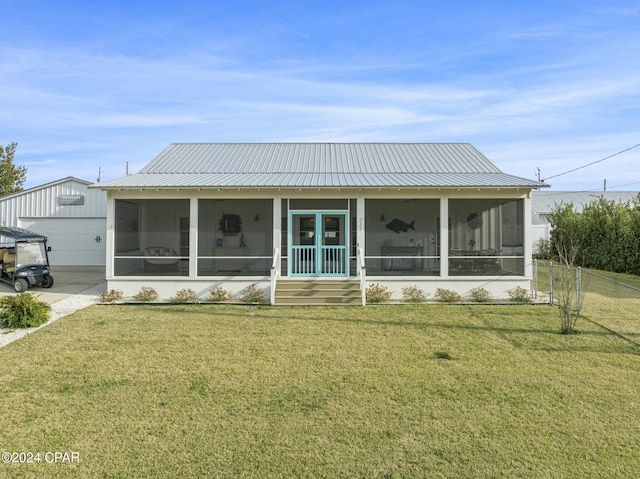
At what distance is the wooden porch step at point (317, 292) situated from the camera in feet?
39.4

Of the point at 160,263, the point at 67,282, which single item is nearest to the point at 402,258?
the point at 160,263

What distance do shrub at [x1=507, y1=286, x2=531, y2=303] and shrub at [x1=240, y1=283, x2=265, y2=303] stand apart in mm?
7404

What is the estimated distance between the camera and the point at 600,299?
41.5ft

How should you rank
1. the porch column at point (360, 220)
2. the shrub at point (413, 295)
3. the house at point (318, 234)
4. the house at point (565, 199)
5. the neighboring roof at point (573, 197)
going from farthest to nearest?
the neighboring roof at point (573, 197)
the house at point (565, 199)
the porch column at point (360, 220)
the house at point (318, 234)
the shrub at point (413, 295)

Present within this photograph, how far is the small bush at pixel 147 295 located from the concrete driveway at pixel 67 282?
234cm

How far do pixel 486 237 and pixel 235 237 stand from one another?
7.91m

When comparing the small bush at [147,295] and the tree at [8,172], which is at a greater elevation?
the tree at [8,172]

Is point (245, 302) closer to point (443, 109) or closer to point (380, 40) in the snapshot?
point (380, 40)

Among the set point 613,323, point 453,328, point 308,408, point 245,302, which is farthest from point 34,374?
point 613,323

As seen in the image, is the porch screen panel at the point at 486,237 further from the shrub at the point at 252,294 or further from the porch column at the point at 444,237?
the shrub at the point at 252,294

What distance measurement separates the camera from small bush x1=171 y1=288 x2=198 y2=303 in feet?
40.7

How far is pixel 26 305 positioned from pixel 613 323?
13414 mm

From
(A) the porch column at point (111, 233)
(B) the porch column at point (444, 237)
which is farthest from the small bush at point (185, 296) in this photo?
(B) the porch column at point (444, 237)

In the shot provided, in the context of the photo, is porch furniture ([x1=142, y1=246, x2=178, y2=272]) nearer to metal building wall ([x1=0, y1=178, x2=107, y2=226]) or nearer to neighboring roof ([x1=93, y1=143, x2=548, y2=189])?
neighboring roof ([x1=93, y1=143, x2=548, y2=189])
